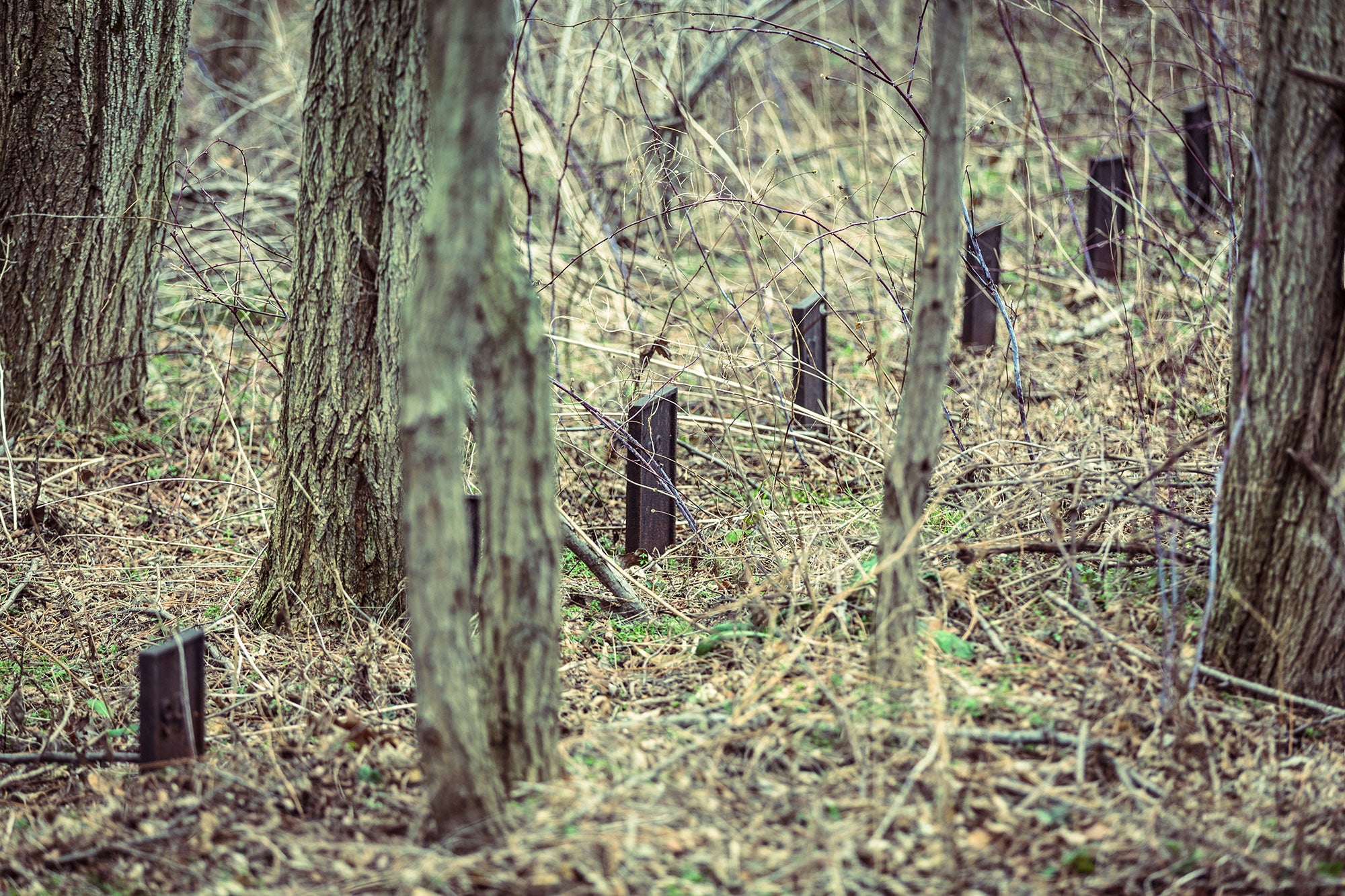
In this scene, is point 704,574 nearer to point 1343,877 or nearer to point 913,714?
point 913,714

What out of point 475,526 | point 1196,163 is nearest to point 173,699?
point 475,526

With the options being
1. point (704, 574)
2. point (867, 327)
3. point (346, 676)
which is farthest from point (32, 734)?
point (867, 327)

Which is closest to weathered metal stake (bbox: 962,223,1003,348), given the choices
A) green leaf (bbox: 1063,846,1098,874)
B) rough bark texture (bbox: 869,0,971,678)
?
rough bark texture (bbox: 869,0,971,678)

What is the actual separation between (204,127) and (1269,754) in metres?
8.74

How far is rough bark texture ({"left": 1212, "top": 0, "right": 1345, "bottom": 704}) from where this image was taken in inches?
103

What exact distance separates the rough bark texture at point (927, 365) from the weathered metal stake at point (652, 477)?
149 centimetres

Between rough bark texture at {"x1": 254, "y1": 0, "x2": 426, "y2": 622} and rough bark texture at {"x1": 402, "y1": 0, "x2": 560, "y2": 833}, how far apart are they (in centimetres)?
111

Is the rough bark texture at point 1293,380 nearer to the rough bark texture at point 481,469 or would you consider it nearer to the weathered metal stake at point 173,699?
the rough bark texture at point 481,469

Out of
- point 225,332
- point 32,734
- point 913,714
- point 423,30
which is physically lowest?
point 32,734

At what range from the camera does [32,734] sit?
3129mm

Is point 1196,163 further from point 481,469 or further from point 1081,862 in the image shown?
point 481,469

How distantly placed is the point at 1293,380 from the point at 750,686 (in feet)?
4.97

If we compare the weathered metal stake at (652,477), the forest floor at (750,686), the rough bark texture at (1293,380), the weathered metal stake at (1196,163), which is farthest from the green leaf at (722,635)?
the weathered metal stake at (1196,163)

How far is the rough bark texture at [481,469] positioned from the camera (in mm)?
2121
